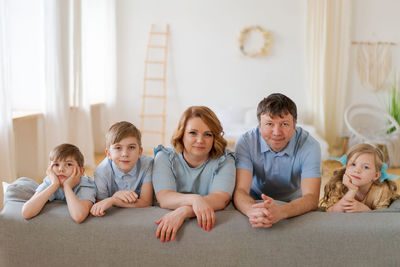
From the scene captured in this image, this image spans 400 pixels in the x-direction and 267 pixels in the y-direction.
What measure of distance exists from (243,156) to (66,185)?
830mm

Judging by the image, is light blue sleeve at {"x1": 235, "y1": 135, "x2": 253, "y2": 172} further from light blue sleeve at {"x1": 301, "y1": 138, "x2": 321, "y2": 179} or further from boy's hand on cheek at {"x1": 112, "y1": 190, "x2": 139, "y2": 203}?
boy's hand on cheek at {"x1": 112, "y1": 190, "x2": 139, "y2": 203}

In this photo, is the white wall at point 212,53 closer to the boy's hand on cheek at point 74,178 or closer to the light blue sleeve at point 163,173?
the light blue sleeve at point 163,173

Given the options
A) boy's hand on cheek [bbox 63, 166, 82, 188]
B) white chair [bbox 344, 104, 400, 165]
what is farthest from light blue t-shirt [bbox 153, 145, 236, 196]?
white chair [bbox 344, 104, 400, 165]

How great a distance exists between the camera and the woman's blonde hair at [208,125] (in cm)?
169

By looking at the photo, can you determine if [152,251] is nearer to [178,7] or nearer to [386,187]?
[386,187]

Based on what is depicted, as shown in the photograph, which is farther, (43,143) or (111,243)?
(43,143)

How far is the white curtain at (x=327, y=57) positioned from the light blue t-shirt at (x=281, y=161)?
4.04 meters

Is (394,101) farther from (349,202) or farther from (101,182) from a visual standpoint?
(101,182)

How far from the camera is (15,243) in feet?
4.68

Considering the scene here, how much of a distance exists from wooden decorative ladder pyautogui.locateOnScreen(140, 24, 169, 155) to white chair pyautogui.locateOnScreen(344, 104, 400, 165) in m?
2.85

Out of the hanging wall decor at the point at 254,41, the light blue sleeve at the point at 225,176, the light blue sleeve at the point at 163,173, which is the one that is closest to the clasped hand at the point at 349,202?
the light blue sleeve at the point at 225,176

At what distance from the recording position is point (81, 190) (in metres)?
1.57

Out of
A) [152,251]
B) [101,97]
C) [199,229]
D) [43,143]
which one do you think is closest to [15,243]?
[152,251]

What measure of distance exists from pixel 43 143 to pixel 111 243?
3.00 meters
